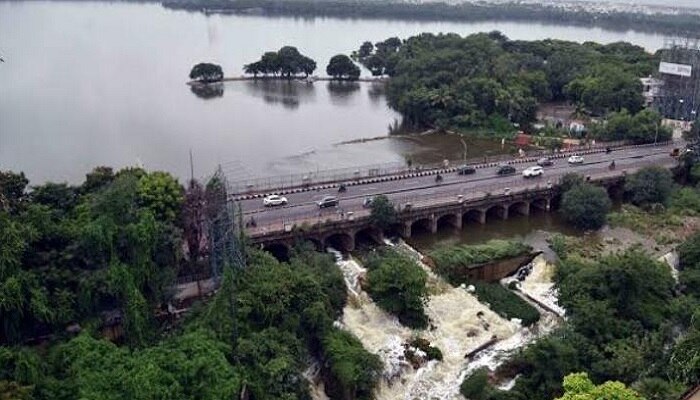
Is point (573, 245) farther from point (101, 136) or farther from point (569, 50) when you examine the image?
point (569, 50)

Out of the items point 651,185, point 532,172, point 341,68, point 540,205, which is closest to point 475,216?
point 540,205

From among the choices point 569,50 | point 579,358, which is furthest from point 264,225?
point 569,50

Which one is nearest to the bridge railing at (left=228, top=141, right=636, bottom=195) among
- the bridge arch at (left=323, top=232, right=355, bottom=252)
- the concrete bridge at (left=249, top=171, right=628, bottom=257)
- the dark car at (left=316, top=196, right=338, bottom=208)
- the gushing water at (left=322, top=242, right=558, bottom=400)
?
the dark car at (left=316, top=196, right=338, bottom=208)

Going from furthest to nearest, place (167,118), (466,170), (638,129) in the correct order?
(167,118) → (638,129) → (466,170)

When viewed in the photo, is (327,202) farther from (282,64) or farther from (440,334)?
(282,64)

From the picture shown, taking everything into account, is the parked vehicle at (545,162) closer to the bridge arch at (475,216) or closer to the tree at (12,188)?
the bridge arch at (475,216)

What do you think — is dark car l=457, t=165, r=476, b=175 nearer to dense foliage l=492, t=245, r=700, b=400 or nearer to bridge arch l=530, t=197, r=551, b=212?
bridge arch l=530, t=197, r=551, b=212
